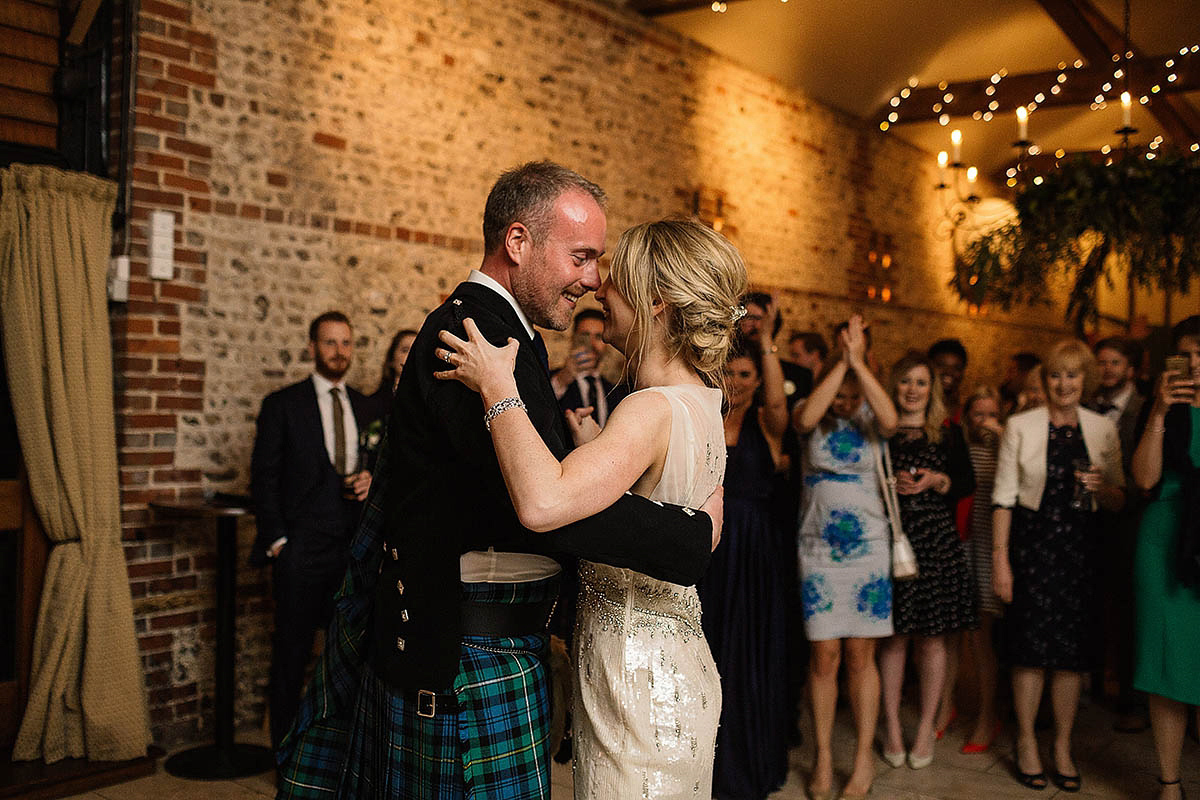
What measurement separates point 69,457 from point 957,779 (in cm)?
359

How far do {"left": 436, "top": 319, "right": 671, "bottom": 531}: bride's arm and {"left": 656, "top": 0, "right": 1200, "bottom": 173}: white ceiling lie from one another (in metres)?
5.60

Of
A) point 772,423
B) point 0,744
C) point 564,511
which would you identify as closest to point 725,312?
point 564,511

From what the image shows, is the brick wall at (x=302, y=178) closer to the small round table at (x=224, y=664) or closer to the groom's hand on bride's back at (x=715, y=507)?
the small round table at (x=224, y=664)

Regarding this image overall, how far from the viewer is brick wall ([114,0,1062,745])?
4203 mm

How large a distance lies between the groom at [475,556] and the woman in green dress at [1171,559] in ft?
8.33

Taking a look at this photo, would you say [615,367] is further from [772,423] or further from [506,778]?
[506,778]

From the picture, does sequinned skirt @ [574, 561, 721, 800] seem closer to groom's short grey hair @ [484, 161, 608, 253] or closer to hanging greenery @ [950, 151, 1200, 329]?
groom's short grey hair @ [484, 161, 608, 253]

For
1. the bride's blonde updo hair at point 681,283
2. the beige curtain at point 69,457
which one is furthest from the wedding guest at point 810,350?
the bride's blonde updo hair at point 681,283

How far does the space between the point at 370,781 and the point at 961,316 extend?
31.3ft

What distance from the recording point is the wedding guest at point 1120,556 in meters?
4.73

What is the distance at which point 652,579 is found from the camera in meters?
1.96

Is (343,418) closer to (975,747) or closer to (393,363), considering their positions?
(393,363)

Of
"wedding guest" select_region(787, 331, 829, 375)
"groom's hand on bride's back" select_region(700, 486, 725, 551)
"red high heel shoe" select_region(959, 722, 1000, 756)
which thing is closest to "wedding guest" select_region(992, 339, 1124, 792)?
"red high heel shoe" select_region(959, 722, 1000, 756)

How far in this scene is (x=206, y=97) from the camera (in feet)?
14.3
